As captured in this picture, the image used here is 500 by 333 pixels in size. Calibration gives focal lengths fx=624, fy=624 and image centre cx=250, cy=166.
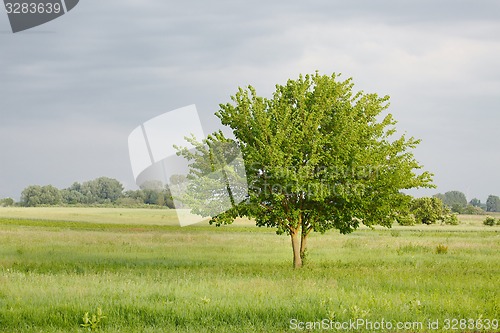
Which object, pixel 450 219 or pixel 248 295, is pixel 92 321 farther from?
pixel 450 219

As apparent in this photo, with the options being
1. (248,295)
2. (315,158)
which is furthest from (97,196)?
(248,295)

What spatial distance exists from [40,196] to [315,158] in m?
163

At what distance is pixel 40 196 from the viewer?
178m

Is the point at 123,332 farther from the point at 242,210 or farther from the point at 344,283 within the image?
the point at 242,210

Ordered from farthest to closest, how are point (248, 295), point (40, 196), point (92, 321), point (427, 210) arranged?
point (40, 196) → point (427, 210) → point (248, 295) → point (92, 321)

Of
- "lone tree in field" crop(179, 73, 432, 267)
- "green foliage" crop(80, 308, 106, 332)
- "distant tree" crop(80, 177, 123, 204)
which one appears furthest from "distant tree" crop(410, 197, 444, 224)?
"distant tree" crop(80, 177, 123, 204)

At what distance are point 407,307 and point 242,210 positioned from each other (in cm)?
1255

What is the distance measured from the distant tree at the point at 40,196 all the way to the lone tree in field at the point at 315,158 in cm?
15533

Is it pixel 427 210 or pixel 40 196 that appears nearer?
pixel 427 210

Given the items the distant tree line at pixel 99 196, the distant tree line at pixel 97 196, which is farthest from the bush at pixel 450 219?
the distant tree line at pixel 97 196

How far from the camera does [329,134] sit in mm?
28953

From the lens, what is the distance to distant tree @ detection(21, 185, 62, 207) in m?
176

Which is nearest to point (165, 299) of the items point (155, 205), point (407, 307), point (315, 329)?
point (315, 329)

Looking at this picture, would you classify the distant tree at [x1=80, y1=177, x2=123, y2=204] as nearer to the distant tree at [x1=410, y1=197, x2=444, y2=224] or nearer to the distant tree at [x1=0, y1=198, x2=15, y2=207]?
the distant tree at [x1=0, y1=198, x2=15, y2=207]
